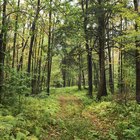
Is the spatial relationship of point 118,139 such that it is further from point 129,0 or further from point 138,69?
point 129,0

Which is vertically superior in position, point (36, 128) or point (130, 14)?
point (130, 14)

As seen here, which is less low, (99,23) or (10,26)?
(99,23)

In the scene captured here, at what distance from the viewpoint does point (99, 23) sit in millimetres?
17641

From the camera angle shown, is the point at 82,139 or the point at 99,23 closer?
the point at 82,139

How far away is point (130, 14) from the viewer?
28.2 ft

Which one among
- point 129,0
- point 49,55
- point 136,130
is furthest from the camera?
point 49,55

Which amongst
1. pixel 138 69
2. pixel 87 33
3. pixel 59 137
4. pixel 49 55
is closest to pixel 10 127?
pixel 59 137

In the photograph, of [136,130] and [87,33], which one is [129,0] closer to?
[87,33]

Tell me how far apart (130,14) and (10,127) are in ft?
18.9

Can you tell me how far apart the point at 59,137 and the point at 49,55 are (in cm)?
1344

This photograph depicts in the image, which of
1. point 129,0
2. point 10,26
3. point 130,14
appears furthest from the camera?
point 129,0

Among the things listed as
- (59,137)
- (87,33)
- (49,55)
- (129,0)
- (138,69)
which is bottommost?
(59,137)

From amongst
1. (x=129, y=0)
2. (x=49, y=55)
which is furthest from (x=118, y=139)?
A: (x=49, y=55)

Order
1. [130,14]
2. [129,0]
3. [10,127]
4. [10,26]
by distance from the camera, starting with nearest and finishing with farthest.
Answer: [10,127] < [130,14] < [10,26] < [129,0]
